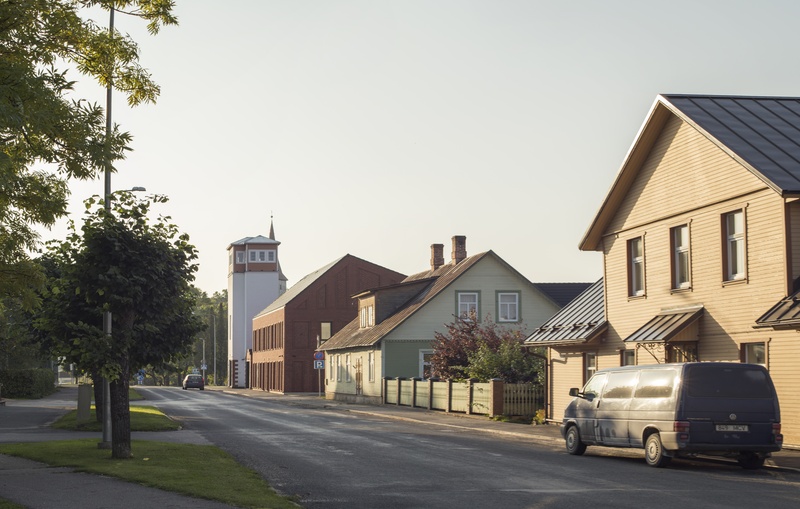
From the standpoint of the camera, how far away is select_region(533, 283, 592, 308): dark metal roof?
62.4 meters

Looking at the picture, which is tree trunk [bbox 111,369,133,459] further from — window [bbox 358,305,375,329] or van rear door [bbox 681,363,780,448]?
window [bbox 358,305,375,329]

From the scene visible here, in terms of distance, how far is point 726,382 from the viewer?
1884 centimetres

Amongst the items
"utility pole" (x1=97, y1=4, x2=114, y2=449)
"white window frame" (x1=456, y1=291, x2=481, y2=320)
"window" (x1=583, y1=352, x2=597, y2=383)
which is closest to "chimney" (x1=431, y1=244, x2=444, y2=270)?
"white window frame" (x1=456, y1=291, x2=481, y2=320)

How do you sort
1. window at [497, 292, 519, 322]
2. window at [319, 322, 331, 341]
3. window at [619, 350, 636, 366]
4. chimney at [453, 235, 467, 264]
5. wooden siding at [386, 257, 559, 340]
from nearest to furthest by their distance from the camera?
window at [619, 350, 636, 366]
wooden siding at [386, 257, 559, 340]
window at [497, 292, 519, 322]
chimney at [453, 235, 467, 264]
window at [319, 322, 331, 341]

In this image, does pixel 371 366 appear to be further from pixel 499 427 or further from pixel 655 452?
pixel 655 452

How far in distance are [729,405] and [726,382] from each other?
1.40 feet

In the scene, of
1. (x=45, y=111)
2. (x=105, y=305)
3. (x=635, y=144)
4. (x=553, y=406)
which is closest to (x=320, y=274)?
(x=553, y=406)

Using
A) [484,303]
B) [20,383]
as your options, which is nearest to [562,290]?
[484,303]

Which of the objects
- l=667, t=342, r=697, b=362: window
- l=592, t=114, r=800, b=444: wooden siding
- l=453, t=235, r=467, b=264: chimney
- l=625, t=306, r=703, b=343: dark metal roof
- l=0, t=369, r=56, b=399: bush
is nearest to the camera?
l=592, t=114, r=800, b=444: wooden siding

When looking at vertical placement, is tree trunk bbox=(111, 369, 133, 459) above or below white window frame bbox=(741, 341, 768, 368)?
below

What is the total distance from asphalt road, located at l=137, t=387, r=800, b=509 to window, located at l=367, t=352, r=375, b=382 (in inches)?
1147

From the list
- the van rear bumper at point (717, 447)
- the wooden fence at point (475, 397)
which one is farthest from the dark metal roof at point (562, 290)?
the van rear bumper at point (717, 447)

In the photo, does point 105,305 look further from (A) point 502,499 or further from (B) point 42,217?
(A) point 502,499

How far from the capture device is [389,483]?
16203mm
